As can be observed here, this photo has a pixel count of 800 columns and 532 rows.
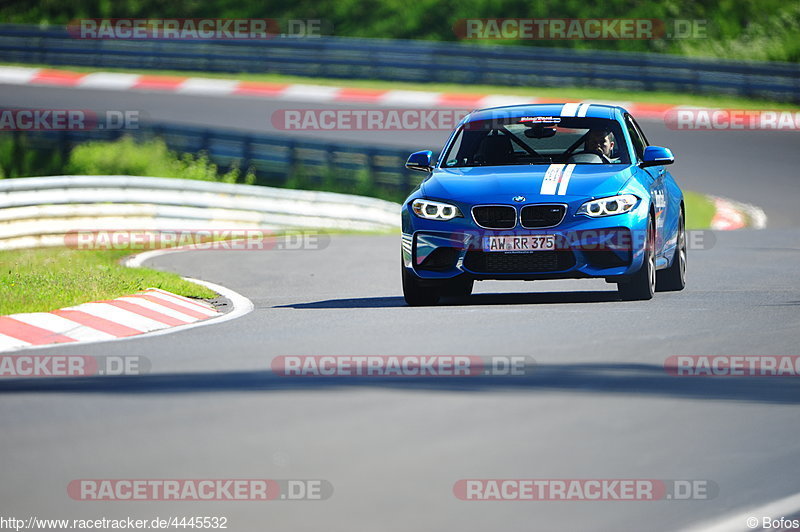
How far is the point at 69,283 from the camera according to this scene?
11.8 meters

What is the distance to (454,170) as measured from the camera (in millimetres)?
11875

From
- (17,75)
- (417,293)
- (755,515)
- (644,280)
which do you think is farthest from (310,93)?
(755,515)

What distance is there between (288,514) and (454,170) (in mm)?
6899

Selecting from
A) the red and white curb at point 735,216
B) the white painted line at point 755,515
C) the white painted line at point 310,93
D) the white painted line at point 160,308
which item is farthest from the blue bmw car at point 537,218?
the white painted line at point 310,93

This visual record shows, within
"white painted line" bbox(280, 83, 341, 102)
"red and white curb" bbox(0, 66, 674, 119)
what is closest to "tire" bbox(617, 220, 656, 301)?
"red and white curb" bbox(0, 66, 674, 119)

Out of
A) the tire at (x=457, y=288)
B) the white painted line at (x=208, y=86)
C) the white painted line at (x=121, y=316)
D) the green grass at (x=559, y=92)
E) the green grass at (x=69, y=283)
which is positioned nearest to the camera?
the white painted line at (x=121, y=316)

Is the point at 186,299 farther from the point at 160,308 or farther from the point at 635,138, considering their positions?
the point at 635,138

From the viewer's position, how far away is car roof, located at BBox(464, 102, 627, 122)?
1229cm

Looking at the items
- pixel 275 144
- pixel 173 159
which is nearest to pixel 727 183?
pixel 275 144

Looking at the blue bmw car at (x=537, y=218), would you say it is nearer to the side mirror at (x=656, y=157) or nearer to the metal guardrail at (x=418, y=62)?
the side mirror at (x=656, y=157)

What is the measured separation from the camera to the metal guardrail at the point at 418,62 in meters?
33.7

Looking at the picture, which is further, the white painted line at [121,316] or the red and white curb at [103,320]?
the white painted line at [121,316]

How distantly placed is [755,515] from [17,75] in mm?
33207

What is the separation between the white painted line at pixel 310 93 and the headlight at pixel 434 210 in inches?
893
